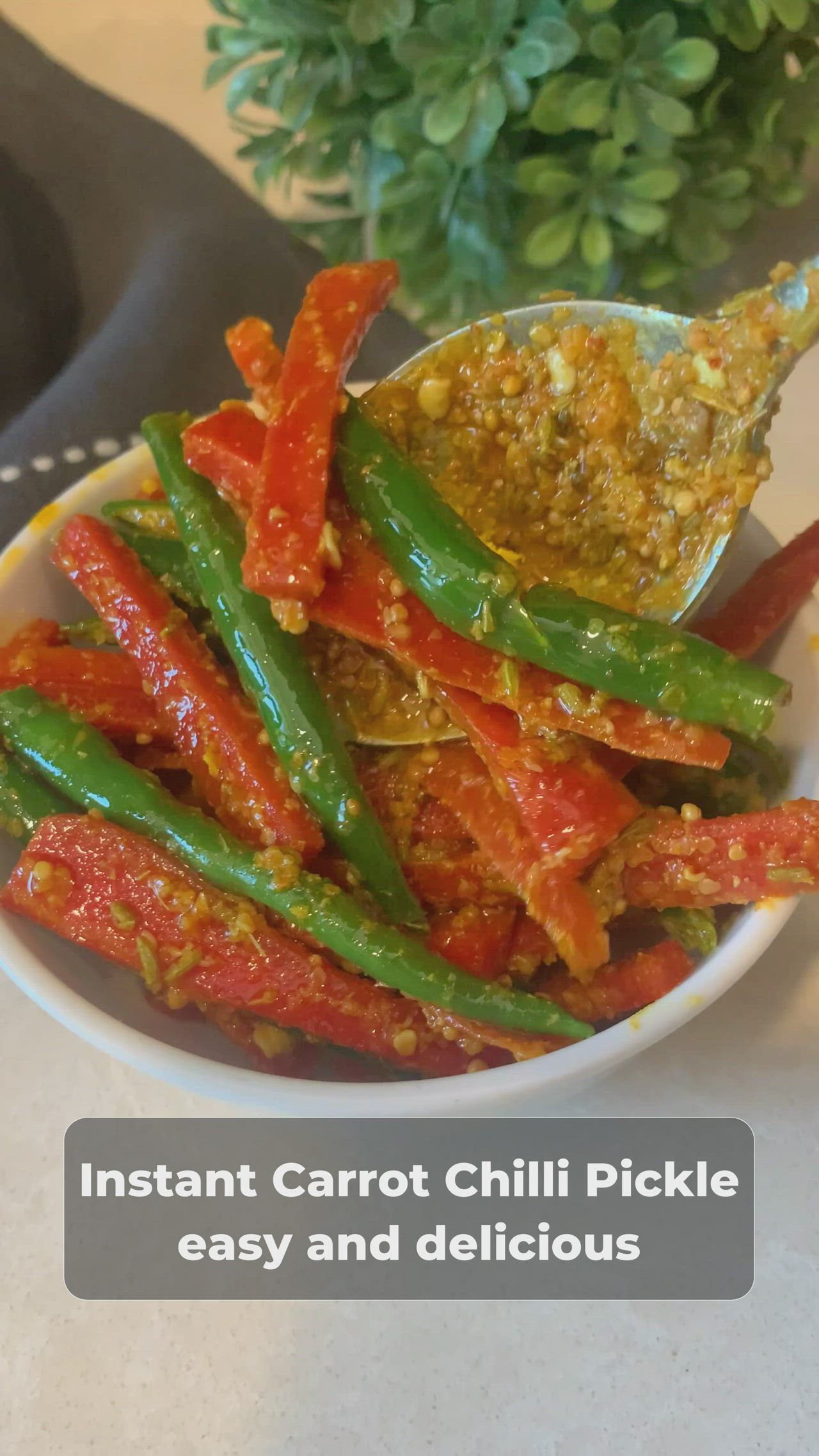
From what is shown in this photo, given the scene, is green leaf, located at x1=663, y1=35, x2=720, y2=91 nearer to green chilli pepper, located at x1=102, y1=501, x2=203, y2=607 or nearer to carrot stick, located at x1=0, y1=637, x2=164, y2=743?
green chilli pepper, located at x1=102, y1=501, x2=203, y2=607

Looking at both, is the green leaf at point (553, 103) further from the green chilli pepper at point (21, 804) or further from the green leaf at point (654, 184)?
the green chilli pepper at point (21, 804)

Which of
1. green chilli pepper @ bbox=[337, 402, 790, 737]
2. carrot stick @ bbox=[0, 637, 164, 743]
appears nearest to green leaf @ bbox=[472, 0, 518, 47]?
green chilli pepper @ bbox=[337, 402, 790, 737]

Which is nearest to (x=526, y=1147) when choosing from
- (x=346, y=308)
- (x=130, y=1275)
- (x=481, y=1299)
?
(x=481, y=1299)

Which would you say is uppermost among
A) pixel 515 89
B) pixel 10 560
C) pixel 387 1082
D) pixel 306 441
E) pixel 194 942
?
pixel 515 89

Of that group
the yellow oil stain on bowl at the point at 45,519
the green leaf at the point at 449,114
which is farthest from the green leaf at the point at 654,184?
the yellow oil stain on bowl at the point at 45,519

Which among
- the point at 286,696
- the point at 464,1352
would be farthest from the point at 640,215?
the point at 464,1352

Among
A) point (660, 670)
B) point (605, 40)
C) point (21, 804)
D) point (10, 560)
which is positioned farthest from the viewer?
point (605, 40)

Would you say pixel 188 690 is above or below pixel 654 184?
below

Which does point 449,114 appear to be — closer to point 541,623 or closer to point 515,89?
point 515,89
